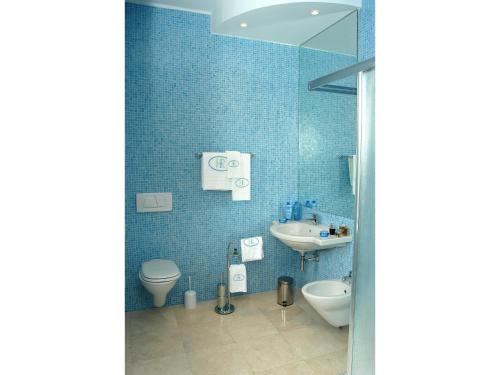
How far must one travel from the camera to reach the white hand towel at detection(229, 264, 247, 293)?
3129 millimetres

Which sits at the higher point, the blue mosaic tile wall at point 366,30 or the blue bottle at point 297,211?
the blue mosaic tile wall at point 366,30

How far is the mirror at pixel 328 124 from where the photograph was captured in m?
2.86

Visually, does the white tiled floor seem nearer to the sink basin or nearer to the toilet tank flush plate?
the sink basin

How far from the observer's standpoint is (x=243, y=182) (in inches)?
127

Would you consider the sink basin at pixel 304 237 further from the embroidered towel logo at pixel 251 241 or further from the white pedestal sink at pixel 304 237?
the embroidered towel logo at pixel 251 241

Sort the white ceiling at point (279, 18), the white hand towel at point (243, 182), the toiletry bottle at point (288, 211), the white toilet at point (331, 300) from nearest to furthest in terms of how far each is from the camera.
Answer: the white toilet at point (331, 300), the white ceiling at point (279, 18), the white hand towel at point (243, 182), the toiletry bottle at point (288, 211)

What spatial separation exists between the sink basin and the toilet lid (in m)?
0.91

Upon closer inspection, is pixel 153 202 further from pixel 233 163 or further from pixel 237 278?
pixel 237 278

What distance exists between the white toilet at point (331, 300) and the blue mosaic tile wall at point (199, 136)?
2.80 feet

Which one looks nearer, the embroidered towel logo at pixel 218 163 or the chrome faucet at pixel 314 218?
the embroidered towel logo at pixel 218 163

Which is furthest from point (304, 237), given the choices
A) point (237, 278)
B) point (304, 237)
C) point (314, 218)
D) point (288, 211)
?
point (237, 278)

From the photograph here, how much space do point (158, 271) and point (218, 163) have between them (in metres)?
1.06

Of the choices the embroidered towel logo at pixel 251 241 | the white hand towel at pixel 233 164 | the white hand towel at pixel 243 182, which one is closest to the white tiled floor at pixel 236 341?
the embroidered towel logo at pixel 251 241
